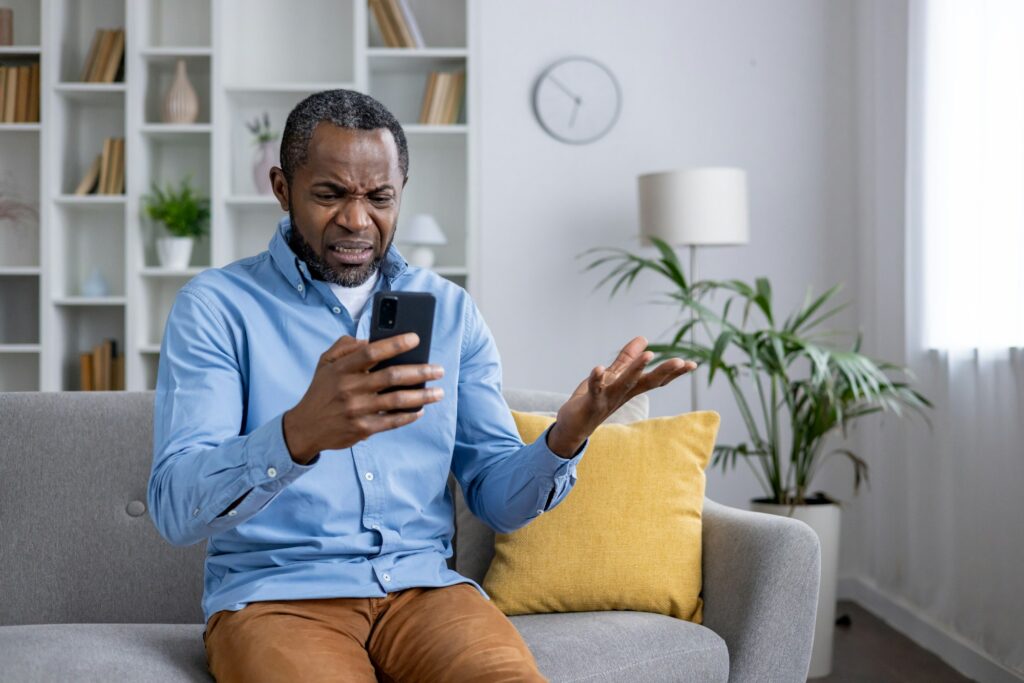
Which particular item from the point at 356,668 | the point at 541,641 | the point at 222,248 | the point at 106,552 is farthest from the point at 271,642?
the point at 222,248

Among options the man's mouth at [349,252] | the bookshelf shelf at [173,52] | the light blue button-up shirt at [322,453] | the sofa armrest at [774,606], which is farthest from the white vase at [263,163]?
the sofa armrest at [774,606]

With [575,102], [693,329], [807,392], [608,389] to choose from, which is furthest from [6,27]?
[608,389]

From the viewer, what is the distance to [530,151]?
160 inches

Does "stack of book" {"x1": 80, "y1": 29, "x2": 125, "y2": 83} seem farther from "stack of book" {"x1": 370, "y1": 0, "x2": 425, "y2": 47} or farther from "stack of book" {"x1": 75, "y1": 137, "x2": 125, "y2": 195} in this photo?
"stack of book" {"x1": 370, "y1": 0, "x2": 425, "y2": 47}

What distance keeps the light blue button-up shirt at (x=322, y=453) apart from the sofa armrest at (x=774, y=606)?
467 mm

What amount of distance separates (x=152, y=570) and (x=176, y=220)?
2.13m

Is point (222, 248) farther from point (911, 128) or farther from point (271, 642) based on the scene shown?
point (271, 642)

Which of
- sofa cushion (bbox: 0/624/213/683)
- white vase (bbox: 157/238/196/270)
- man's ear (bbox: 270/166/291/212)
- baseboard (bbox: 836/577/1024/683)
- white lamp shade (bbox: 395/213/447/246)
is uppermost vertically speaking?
white lamp shade (bbox: 395/213/447/246)

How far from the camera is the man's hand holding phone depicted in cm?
113

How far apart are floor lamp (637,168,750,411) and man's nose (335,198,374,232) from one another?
6.91ft

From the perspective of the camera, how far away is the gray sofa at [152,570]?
180cm

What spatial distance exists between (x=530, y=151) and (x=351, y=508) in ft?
8.60

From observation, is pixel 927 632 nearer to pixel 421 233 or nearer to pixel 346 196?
pixel 421 233

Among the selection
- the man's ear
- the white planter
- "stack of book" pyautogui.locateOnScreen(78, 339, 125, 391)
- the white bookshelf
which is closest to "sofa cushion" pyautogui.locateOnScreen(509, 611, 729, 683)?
the man's ear
